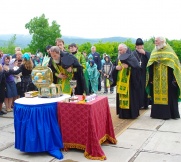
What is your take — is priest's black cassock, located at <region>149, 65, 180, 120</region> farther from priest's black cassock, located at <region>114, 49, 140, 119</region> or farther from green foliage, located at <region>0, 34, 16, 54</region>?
green foliage, located at <region>0, 34, 16, 54</region>

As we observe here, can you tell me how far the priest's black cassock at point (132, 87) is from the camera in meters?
7.10

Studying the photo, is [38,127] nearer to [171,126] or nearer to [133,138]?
[133,138]

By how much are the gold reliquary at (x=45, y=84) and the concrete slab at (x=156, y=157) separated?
176 cm

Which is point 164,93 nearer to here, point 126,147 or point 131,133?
point 131,133

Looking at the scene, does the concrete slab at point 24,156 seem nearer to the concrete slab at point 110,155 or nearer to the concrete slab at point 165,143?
the concrete slab at point 110,155

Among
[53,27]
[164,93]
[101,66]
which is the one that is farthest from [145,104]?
[53,27]

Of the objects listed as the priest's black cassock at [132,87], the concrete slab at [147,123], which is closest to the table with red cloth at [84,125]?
the concrete slab at [147,123]

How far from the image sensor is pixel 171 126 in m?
6.79

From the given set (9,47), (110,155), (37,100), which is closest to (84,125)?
(110,155)

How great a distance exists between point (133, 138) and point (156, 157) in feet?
3.55

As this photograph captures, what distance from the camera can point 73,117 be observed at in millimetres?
4816

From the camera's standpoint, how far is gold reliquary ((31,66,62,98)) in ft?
17.2

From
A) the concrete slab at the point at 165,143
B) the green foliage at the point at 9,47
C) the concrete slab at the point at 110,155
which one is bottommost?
the concrete slab at the point at 165,143

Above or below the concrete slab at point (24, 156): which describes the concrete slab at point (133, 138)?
below
